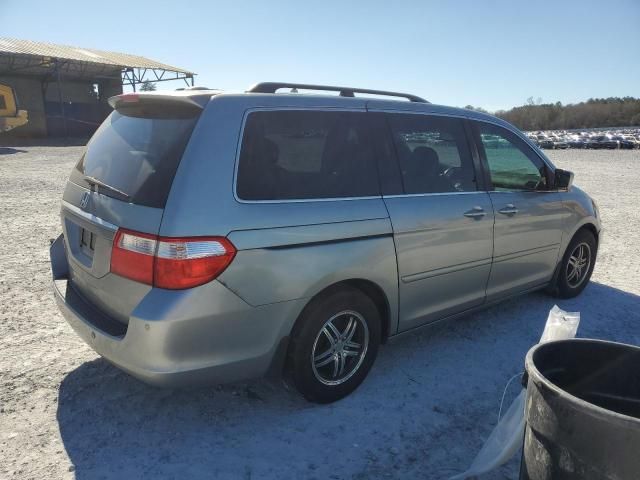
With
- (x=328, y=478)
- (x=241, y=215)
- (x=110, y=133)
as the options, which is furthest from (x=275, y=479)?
(x=110, y=133)

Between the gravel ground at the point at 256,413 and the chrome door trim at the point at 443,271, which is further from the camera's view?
the chrome door trim at the point at 443,271

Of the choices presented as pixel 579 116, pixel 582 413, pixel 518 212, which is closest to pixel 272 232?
pixel 582 413

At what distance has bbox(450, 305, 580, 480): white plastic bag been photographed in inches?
95.5

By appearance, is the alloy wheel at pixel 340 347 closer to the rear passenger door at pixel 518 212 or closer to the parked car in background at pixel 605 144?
the rear passenger door at pixel 518 212

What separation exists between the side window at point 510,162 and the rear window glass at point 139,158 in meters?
2.52

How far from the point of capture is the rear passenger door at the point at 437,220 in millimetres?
3357

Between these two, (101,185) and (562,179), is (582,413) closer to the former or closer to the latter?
(101,185)

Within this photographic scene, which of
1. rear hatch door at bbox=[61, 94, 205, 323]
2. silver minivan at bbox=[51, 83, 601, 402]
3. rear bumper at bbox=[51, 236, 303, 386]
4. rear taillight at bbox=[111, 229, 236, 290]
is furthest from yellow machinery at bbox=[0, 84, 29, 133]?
rear taillight at bbox=[111, 229, 236, 290]

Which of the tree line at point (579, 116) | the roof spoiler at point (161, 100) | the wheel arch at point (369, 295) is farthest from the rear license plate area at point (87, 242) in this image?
the tree line at point (579, 116)

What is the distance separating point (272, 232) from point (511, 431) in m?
1.55

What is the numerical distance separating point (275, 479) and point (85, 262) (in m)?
1.63

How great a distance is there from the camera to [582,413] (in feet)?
5.41

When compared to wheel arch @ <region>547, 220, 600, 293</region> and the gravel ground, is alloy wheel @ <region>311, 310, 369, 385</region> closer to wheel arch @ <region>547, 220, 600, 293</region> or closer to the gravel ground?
the gravel ground

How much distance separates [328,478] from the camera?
251cm
